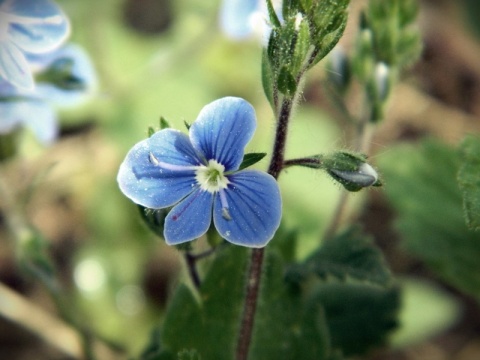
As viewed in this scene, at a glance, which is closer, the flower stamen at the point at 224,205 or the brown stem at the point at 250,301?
the flower stamen at the point at 224,205

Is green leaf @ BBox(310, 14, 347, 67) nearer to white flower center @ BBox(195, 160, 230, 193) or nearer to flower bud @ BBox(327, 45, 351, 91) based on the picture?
white flower center @ BBox(195, 160, 230, 193)

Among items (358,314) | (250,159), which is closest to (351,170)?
(250,159)

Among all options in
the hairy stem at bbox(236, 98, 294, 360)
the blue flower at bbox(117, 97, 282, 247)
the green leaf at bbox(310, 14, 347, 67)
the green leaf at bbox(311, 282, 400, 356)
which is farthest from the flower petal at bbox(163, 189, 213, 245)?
the green leaf at bbox(311, 282, 400, 356)

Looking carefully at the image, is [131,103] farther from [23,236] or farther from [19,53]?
[19,53]

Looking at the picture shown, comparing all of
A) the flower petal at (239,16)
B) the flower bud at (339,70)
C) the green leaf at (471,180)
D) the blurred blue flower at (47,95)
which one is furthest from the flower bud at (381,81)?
the blurred blue flower at (47,95)

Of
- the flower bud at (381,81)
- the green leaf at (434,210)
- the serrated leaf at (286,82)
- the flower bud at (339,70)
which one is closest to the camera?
the serrated leaf at (286,82)

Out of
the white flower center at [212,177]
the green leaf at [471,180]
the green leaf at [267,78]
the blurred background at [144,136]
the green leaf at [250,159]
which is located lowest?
the blurred background at [144,136]

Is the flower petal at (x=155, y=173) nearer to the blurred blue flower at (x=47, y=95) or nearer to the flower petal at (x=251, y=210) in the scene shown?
the flower petal at (x=251, y=210)

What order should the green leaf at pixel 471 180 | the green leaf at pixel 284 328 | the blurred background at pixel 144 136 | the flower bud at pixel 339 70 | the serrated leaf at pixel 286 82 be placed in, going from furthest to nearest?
the blurred background at pixel 144 136
the flower bud at pixel 339 70
the green leaf at pixel 284 328
the green leaf at pixel 471 180
the serrated leaf at pixel 286 82
